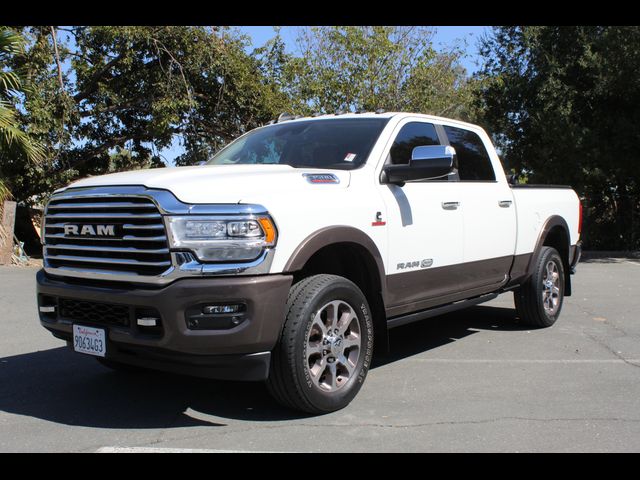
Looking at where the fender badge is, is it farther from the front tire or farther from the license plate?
the license plate

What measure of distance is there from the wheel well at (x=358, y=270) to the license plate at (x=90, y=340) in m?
1.39

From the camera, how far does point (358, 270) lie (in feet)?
15.5

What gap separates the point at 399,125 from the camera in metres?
5.25

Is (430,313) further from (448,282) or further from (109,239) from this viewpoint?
(109,239)

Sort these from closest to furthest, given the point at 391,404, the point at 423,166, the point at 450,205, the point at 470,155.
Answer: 1. the point at 391,404
2. the point at 423,166
3. the point at 450,205
4. the point at 470,155

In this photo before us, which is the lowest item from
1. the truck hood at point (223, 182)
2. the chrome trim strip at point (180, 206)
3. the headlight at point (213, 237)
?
the headlight at point (213, 237)

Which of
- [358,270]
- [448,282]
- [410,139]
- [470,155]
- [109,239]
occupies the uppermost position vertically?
[410,139]

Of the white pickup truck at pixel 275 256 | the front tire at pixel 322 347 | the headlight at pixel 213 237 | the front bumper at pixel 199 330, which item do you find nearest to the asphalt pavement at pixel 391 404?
A: the front tire at pixel 322 347

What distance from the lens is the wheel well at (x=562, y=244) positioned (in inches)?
297

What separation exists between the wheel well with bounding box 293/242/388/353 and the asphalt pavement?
1.72ft

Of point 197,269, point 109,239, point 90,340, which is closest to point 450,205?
point 197,269

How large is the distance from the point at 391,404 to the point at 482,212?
220cm

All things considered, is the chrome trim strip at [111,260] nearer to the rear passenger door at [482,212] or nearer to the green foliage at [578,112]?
the rear passenger door at [482,212]
